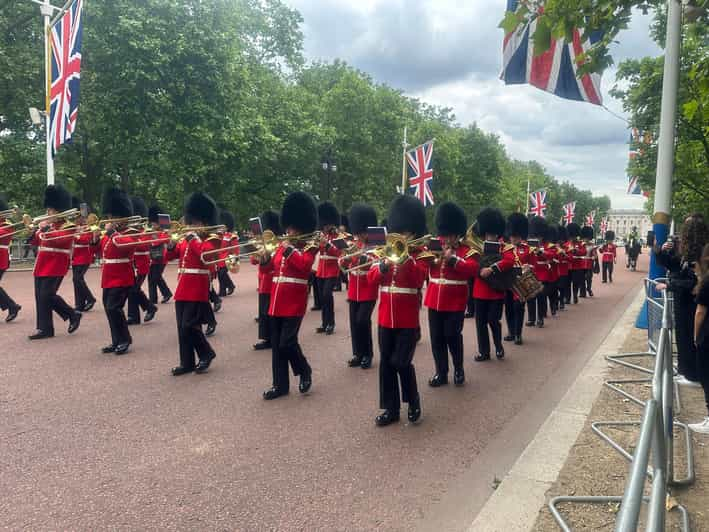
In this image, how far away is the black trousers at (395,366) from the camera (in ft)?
15.4

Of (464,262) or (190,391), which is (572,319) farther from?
(190,391)

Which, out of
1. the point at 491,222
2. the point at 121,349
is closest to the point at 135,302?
the point at 121,349

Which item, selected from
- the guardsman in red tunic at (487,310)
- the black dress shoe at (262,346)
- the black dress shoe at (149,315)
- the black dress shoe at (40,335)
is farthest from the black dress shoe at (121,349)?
the guardsman in red tunic at (487,310)

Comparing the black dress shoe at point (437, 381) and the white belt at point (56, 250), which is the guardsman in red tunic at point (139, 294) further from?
the black dress shoe at point (437, 381)

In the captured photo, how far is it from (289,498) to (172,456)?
1.08m

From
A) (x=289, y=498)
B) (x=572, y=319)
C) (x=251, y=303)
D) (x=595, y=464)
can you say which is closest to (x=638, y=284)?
(x=572, y=319)

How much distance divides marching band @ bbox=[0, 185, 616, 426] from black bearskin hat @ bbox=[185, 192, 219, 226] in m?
0.01

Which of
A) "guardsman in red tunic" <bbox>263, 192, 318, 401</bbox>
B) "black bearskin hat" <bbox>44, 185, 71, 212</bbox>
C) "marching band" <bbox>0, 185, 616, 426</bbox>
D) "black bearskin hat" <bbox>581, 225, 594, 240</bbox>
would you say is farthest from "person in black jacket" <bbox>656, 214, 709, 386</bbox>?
"black bearskin hat" <bbox>581, 225, 594, 240</bbox>

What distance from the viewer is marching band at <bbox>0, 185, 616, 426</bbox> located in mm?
4910

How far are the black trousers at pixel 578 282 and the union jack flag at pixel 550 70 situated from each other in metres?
5.86

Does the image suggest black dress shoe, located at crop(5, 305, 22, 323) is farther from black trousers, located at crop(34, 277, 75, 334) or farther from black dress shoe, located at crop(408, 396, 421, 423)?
black dress shoe, located at crop(408, 396, 421, 423)

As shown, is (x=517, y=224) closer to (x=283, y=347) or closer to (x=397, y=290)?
(x=397, y=290)

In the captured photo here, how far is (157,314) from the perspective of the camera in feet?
33.0

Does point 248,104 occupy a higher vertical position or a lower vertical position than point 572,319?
higher
